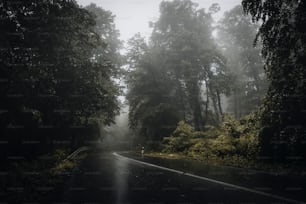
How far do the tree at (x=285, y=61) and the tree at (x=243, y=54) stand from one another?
29.8 m

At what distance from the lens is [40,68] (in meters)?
16.3

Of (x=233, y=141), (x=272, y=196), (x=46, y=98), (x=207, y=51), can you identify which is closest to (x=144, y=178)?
(x=272, y=196)

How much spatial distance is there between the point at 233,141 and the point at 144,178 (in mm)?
11217

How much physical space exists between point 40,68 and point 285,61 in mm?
11241

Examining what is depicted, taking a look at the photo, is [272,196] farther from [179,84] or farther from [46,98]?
[179,84]

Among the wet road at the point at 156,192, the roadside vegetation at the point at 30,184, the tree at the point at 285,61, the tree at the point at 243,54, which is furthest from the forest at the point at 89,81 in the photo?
the tree at the point at 243,54

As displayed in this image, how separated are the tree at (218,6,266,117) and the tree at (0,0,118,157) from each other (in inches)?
1147

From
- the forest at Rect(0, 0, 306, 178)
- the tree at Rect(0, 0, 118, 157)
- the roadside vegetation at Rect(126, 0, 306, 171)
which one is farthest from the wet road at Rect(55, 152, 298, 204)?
the roadside vegetation at Rect(126, 0, 306, 171)

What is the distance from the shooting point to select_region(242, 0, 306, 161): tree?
46.8ft

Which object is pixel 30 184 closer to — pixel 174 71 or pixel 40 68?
pixel 40 68

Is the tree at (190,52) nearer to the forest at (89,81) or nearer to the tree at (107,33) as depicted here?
the forest at (89,81)

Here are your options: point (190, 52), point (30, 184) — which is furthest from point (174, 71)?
point (30, 184)

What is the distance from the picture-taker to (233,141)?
22766mm

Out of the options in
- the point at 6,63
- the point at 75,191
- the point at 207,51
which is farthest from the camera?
the point at 207,51
